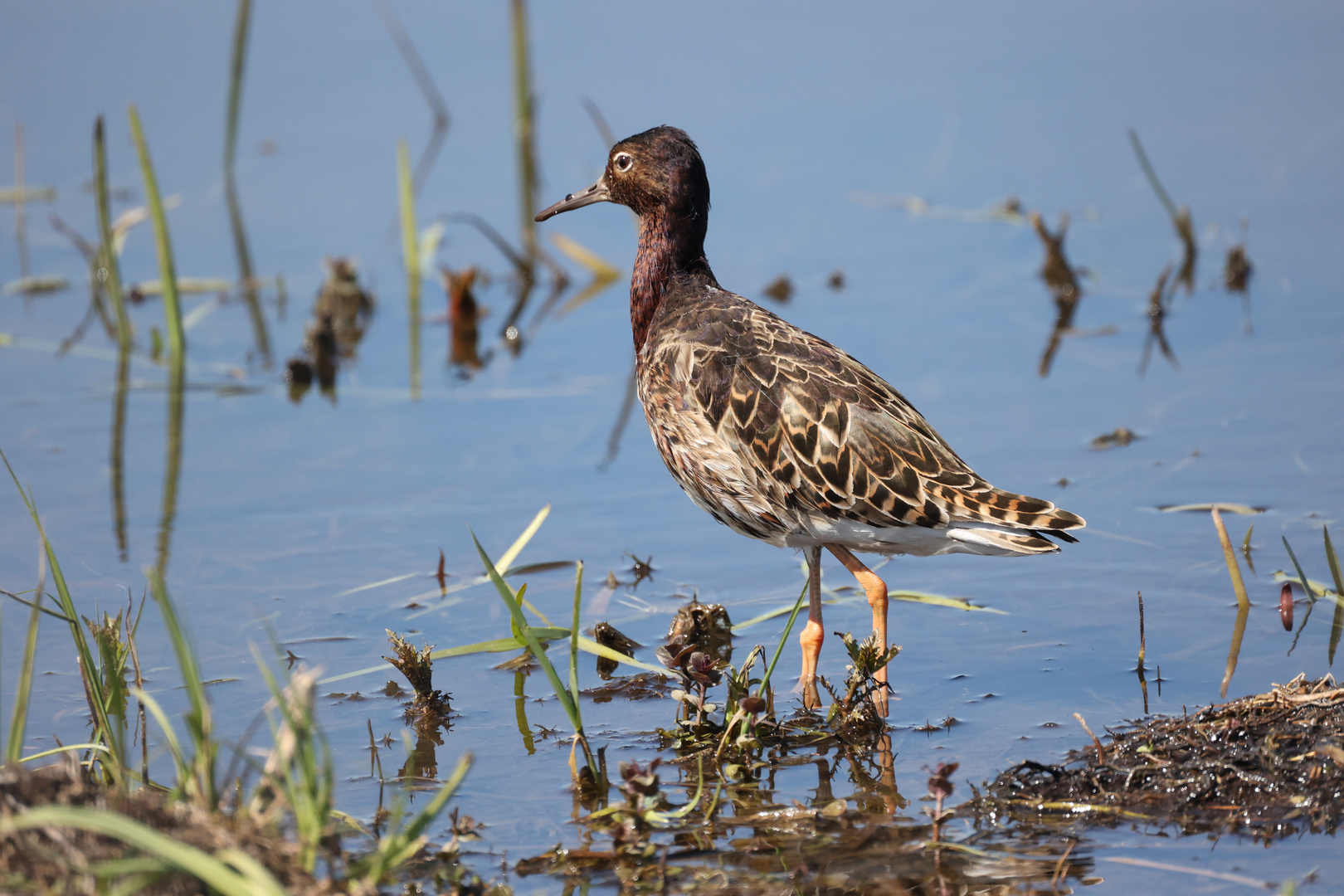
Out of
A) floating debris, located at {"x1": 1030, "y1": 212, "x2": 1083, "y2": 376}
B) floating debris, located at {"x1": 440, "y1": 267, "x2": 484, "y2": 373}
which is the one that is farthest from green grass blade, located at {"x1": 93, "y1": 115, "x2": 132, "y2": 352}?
floating debris, located at {"x1": 1030, "y1": 212, "x2": 1083, "y2": 376}

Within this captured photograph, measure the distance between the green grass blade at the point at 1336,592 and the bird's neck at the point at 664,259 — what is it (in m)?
2.93

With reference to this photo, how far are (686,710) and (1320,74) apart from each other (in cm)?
1087

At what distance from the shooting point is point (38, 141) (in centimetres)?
1312

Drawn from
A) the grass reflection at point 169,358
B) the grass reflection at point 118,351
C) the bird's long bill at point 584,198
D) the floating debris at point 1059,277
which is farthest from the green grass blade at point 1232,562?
the grass reflection at point 118,351

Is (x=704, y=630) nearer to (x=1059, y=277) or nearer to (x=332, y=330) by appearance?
(x=332, y=330)

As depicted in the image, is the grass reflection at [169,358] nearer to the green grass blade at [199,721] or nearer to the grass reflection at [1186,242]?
the green grass blade at [199,721]

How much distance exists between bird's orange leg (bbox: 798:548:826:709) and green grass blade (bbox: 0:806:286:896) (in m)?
2.77

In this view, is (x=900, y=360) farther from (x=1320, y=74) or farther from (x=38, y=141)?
(x=38, y=141)

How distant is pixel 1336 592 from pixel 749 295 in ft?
A: 18.3

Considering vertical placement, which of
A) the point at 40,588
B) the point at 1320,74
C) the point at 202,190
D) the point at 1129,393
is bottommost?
the point at 40,588

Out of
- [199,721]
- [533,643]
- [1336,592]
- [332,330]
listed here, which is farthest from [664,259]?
[332,330]

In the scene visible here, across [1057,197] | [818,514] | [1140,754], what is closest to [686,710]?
[818,514]

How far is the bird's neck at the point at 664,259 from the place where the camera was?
7.04m

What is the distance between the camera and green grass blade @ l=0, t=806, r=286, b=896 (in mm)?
3301
